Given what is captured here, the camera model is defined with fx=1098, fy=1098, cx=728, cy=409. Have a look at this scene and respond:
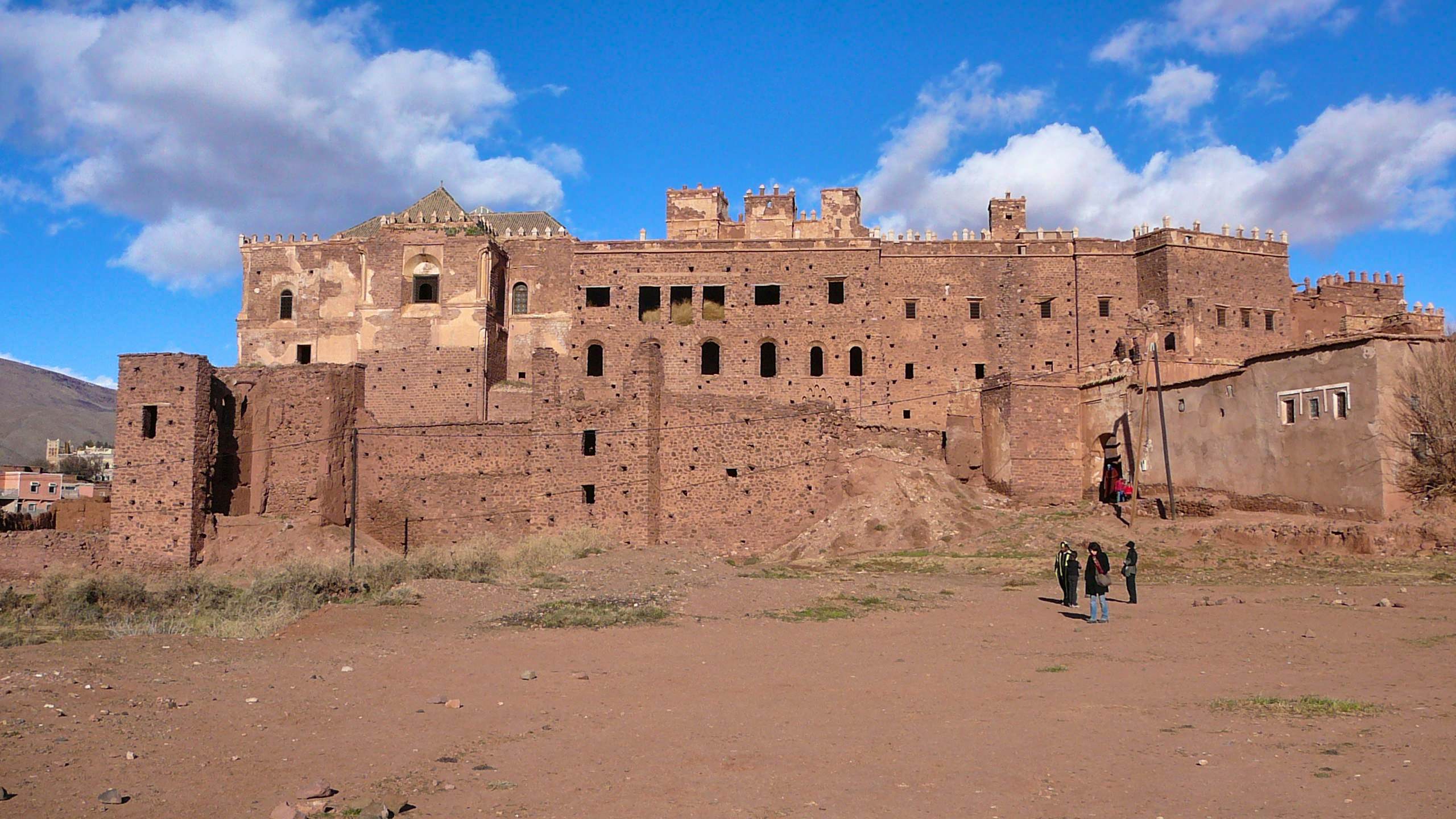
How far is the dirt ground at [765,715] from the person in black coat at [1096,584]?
322 mm

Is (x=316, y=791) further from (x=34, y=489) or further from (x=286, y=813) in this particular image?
(x=34, y=489)

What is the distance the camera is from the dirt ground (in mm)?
8047

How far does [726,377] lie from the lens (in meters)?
38.1

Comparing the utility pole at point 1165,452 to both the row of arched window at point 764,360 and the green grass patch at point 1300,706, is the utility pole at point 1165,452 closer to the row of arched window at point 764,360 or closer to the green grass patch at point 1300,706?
the row of arched window at point 764,360

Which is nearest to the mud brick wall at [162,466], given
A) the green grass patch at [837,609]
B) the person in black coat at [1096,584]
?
the green grass patch at [837,609]

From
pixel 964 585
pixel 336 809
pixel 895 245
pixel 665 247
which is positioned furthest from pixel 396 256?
pixel 336 809

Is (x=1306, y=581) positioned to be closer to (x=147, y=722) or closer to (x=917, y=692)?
(x=917, y=692)

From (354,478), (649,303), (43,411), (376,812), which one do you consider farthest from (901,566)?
(43,411)

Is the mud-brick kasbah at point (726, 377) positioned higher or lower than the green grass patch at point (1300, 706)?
higher

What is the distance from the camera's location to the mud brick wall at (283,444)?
3041cm

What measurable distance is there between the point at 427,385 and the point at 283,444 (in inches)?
269

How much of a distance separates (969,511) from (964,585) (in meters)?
6.16

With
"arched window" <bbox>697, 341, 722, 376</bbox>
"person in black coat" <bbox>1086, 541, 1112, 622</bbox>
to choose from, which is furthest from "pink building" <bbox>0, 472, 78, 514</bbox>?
"person in black coat" <bbox>1086, 541, 1112, 622</bbox>

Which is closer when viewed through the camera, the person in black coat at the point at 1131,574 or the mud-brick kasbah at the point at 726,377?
the person in black coat at the point at 1131,574
